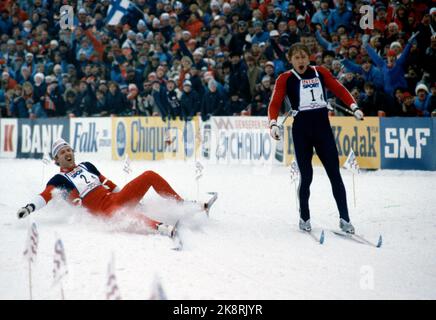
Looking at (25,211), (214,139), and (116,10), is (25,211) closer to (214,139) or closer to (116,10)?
(214,139)

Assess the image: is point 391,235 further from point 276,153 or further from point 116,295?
point 276,153

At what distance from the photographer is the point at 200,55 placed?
600 inches

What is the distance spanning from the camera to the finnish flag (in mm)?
18125

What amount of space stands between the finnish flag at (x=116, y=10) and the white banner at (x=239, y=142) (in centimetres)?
523

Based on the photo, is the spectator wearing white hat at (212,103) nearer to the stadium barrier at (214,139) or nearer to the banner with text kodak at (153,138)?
the stadium barrier at (214,139)

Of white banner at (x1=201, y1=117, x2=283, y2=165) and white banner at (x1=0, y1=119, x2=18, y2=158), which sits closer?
white banner at (x1=201, y1=117, x2=283, y2=165)

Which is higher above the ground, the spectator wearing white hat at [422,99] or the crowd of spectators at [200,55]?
the crowd of spectators at [200,55]

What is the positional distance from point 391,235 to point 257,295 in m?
2.98

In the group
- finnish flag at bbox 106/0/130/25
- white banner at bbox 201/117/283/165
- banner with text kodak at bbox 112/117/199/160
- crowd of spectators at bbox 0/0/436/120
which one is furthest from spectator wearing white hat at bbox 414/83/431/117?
finnish flag at bbox 106/0/130/25

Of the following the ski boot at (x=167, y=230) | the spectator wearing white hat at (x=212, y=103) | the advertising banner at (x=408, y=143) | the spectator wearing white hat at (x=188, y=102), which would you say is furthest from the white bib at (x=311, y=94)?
the spectator wearing white hat at (x=188, y=102)

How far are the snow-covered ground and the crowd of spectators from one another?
2800 millimetres

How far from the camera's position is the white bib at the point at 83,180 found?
721 centimetres

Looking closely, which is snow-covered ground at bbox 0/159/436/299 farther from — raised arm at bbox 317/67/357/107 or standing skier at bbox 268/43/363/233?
raised arm at bbox 317/67/357/107

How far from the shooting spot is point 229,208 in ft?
29.9
